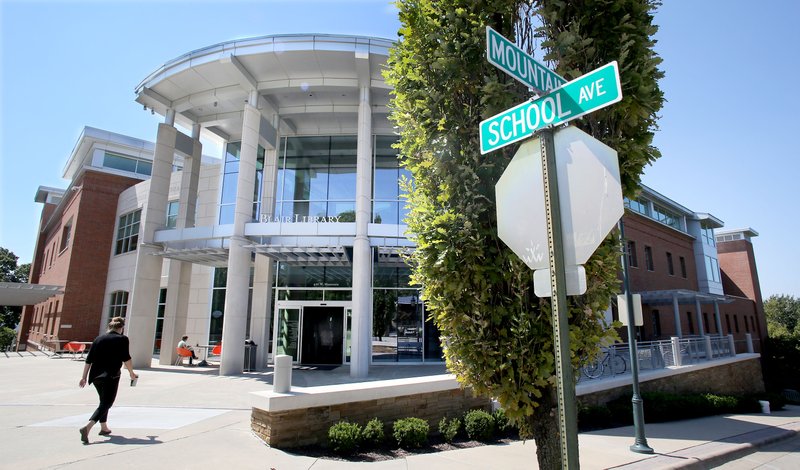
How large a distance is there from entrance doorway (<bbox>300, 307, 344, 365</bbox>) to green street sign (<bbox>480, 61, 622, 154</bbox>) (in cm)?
1591

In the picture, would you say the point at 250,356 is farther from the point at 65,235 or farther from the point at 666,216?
the point at 666,216

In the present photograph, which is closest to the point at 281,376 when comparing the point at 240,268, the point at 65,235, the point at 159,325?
the point at 240,268

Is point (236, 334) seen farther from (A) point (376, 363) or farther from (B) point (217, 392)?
(A) point (376, 363)

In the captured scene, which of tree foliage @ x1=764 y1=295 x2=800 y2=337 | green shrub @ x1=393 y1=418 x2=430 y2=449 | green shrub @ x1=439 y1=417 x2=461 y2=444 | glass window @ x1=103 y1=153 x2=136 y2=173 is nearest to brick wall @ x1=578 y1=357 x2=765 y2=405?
green shrub @ x1=439 y1=417 x2=461 y2=444

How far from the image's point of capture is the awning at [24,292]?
25.0 metres

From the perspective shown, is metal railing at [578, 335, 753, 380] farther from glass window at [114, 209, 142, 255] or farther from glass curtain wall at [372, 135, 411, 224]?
glass window at [114, 209, 142, 255]

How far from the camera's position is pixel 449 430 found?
7.50 meters

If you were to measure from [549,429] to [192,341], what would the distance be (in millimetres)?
20071

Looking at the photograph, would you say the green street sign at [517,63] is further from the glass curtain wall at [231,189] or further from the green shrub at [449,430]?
the glass curtain wall at [231,189]

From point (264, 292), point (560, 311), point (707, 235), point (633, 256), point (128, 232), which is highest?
point (707, 235)

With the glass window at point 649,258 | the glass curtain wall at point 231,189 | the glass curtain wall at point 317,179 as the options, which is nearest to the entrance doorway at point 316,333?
the glass curtain wall at point 317,179

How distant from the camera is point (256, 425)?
22.6 ft

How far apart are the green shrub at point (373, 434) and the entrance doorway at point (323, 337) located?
37.7 ft

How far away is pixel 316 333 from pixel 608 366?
11155 millimetres
